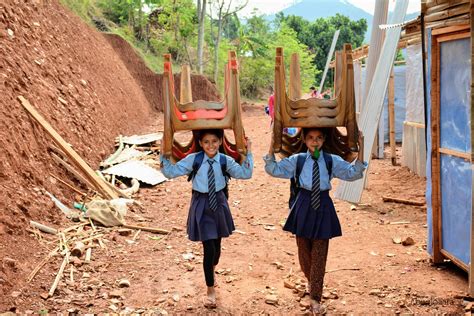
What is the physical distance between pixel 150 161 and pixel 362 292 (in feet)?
22.4

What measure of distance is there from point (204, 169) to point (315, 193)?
99 centimetres

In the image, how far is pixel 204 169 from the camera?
4543 millimetres

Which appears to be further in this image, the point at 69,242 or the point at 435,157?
the point at 69,242

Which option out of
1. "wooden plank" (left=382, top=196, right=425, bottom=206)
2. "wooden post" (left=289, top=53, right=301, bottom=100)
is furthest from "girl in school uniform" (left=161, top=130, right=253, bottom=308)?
"wooden plank" (left=382, top=196, right=425, bottom=206)

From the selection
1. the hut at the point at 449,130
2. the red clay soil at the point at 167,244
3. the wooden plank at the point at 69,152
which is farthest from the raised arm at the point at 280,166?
the wooden plank at the point at 69,152

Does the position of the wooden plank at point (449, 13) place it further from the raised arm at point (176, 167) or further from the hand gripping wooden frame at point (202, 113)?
the raised arm at point (176, 167)

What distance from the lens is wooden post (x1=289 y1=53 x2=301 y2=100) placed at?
15.7ft

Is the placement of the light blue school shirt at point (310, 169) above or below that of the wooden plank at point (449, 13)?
below

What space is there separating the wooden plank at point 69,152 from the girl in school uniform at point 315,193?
4165 mm

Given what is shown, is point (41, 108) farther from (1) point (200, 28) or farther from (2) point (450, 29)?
(1) point (200, 28)

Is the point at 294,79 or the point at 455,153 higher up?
the point at 294,79

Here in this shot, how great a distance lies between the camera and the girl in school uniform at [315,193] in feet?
14.4

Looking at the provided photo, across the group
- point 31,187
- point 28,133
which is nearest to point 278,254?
point 31,187

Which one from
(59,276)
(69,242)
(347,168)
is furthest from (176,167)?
(69,242)
